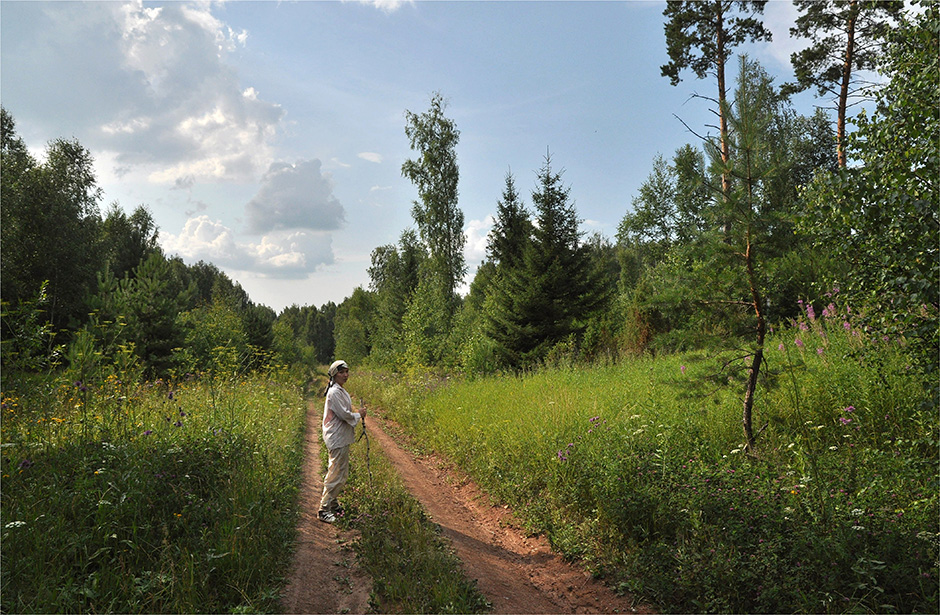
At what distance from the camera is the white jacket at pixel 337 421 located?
22.4ft

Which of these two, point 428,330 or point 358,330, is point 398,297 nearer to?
point 428,330

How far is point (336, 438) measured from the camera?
6840 mm

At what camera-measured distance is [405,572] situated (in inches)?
188

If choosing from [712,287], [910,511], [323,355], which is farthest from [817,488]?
[323,355]

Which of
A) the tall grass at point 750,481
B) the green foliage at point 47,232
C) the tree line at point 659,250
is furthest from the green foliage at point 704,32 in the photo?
the green foliage at point 47,232

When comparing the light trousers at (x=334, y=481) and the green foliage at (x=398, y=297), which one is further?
the green foliage at (x=398, y=297)

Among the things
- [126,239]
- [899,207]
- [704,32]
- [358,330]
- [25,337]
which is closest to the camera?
[899,207]

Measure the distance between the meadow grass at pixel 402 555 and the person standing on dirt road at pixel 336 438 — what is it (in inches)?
12.4

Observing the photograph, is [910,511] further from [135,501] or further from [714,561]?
[135,501]

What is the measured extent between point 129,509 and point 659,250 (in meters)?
34.6

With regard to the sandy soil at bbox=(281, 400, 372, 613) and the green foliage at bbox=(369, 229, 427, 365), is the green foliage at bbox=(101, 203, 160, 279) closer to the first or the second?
the green foliage at bbox=(369, 229, 427, 365)

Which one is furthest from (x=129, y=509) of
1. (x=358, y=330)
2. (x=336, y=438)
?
(x=358, y=330)

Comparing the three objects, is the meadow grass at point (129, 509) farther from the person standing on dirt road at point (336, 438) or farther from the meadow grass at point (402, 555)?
the meadow grass at point (402, 555)

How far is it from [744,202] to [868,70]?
1556 centimetres
